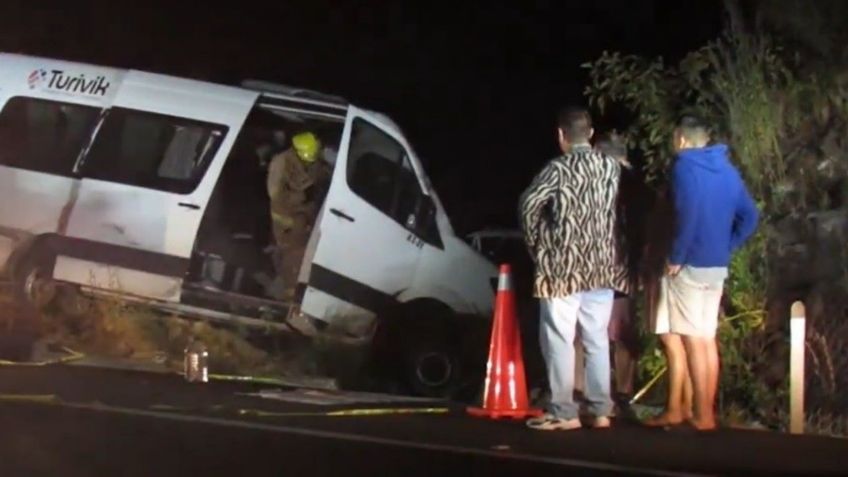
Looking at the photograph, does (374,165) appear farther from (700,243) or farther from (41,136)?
(700,243)

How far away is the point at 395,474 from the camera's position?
25.8 feet

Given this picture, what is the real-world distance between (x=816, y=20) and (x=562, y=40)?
473 cm

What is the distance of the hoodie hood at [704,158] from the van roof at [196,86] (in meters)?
4.26

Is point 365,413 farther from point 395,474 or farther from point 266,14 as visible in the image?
point 266,14

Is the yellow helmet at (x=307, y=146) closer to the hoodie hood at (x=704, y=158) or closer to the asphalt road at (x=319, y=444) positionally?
the asphalt road at (x=319, y=444)

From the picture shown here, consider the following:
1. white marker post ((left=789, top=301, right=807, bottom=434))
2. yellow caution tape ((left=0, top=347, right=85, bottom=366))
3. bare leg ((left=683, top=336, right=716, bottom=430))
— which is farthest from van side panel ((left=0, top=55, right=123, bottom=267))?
white marker post ((left=789, top=301, right=807, bottom=434))

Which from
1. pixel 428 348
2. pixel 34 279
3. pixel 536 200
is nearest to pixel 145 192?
pixel 34 279

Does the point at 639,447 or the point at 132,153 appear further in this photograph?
the point at 132,153

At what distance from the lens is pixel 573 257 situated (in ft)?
29.8

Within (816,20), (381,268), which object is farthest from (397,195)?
(816,20)

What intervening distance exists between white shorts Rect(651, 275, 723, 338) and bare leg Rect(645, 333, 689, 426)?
0.50 ft

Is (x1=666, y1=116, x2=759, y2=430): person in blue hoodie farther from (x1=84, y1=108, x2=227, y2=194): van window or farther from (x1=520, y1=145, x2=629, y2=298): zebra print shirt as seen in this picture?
(x1=84, y1=108, x2=227, y2=194): van window

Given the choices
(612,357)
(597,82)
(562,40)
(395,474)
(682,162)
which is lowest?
(395,474)

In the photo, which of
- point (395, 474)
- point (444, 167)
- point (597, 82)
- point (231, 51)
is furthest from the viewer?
point (231, 51)
